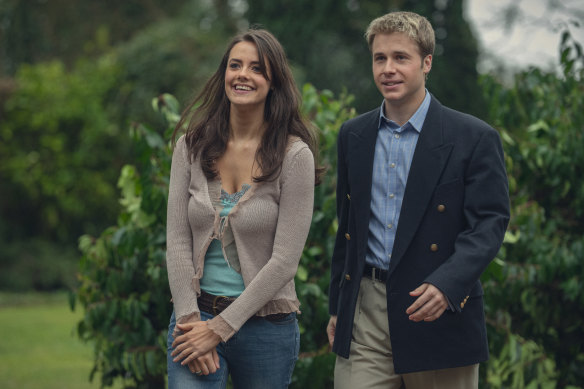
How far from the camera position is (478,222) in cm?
278

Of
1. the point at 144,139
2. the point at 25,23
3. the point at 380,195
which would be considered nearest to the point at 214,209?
the point at 380,195

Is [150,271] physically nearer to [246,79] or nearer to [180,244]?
[180,244]

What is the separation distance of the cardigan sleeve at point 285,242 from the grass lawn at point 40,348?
117 inches

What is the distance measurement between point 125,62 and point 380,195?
48.6 ft

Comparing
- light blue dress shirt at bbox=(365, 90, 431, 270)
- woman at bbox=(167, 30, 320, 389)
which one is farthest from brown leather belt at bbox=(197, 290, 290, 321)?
light blue dress shirt at bbox=(365, 90, 431, 270)

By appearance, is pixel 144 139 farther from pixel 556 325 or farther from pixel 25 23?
pixel 25 23

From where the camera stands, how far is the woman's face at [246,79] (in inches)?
118

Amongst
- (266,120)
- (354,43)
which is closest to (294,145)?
(266,120)

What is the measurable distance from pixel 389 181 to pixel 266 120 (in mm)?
531

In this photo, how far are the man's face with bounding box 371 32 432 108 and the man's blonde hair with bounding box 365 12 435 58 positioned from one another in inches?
0.6

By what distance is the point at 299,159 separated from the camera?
9.69 feet

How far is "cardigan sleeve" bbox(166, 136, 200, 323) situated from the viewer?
288 centimetres

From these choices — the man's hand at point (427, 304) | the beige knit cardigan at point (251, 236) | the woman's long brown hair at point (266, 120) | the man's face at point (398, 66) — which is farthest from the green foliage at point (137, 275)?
the man's hand at point (427, 304)

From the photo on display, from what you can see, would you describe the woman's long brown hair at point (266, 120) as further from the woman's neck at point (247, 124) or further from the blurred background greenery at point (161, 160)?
the blurred background greenery at point (161, 160)
